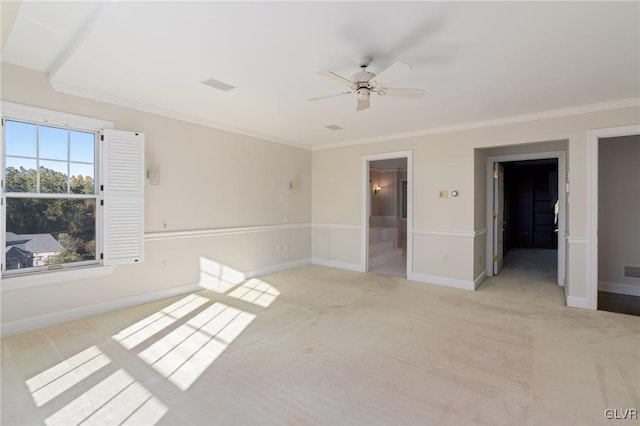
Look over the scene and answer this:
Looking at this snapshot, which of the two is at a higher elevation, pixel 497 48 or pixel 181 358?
pixel 497 48

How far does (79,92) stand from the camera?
3.50 metres

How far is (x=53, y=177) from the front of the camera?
341cm

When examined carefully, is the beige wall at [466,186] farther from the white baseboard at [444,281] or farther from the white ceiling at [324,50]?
the white ceiling at [324,50]

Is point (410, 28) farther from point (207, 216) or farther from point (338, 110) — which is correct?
point (207, 216)

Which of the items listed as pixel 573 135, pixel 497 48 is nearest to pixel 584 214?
pixel 573 135

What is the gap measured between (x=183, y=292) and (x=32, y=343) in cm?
173

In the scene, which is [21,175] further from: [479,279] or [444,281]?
[479,279]

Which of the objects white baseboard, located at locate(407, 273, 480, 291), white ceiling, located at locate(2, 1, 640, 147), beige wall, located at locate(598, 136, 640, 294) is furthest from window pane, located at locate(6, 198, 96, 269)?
beige wall, located at locate(598, 136, 640, 294)

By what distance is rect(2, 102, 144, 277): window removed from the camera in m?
3.16

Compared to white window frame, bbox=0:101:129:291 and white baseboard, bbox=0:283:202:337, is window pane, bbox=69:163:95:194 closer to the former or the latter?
white window frame, bbox=0:101:129:291

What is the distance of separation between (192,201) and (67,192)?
1.47m

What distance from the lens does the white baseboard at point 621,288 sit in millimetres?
4703

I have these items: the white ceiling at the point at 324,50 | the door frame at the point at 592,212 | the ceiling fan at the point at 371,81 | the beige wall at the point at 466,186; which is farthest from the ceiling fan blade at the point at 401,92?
the door frame at the point at 592,212

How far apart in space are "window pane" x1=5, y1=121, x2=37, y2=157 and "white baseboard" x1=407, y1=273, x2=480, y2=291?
215 inches
